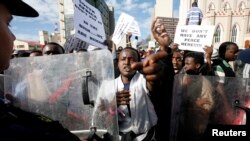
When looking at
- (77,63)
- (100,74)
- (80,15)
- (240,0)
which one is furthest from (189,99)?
(240,0)

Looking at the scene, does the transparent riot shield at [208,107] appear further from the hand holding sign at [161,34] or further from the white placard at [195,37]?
the white placard at [195,37]

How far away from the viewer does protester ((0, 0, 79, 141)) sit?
2.46ft

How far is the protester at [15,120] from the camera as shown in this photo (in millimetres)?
751

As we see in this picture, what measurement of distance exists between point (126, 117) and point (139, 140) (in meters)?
0.19

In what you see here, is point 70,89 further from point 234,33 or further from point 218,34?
point 234,33

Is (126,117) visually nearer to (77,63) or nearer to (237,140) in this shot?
(77,63)

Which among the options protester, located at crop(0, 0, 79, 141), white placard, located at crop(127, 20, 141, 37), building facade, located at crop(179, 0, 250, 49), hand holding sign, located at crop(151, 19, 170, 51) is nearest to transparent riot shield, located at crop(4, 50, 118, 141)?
protester, located at crop(0, 0, 79, 141)

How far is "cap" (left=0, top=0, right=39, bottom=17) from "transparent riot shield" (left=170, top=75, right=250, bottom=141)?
93 centimetres

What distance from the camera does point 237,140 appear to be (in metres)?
1.36

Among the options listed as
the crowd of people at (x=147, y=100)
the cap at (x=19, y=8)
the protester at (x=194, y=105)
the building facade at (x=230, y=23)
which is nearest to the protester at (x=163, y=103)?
the crowd of people at (x=147, y=100)

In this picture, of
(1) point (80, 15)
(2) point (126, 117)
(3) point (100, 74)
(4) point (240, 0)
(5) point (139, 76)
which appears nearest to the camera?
(3) point (100, 74)

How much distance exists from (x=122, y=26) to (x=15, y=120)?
278cm

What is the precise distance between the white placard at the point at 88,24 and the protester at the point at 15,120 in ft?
4.85

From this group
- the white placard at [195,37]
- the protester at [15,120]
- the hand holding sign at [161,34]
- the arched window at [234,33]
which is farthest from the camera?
the arched window at [234,33]
